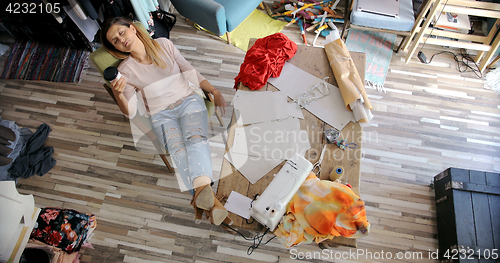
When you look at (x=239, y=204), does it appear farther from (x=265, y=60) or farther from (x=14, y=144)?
(x=14, y=144)

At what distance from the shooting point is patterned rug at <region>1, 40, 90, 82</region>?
8.75 ft

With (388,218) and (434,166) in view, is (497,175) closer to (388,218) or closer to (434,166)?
(434,166)

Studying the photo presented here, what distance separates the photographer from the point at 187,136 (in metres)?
1.76

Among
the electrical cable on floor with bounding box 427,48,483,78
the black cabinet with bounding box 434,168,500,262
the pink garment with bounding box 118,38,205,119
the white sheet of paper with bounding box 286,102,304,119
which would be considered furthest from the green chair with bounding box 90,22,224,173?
the electrical cable on floor with bounding box 427,48,483,78

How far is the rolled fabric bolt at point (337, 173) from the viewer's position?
1.40 m

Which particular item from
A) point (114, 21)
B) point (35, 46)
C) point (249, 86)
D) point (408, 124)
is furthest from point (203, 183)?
point (35, 46)

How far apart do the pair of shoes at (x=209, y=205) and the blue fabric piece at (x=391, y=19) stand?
1964mm

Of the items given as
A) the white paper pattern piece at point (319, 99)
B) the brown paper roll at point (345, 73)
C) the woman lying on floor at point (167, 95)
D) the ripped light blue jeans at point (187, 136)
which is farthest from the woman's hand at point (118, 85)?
the brown paper roll at point (345, 73)

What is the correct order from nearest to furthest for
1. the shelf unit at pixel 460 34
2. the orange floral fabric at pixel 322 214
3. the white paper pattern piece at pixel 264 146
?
1. the orange floral fabric at pixel 322 214
2. the white paper pattern piece at pixel 264 146
3. the shelf unit at pixel 460 34

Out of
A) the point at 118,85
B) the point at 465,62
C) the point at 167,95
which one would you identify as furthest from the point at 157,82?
the point at 465,62

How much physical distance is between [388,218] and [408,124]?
0.86 meters

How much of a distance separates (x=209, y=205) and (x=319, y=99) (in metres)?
0.90

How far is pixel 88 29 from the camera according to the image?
245 centimetres

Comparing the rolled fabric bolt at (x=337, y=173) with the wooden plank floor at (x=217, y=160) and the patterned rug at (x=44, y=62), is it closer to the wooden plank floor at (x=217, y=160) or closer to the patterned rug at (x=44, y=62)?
the wooden plank floor at (x=217, y=160)
